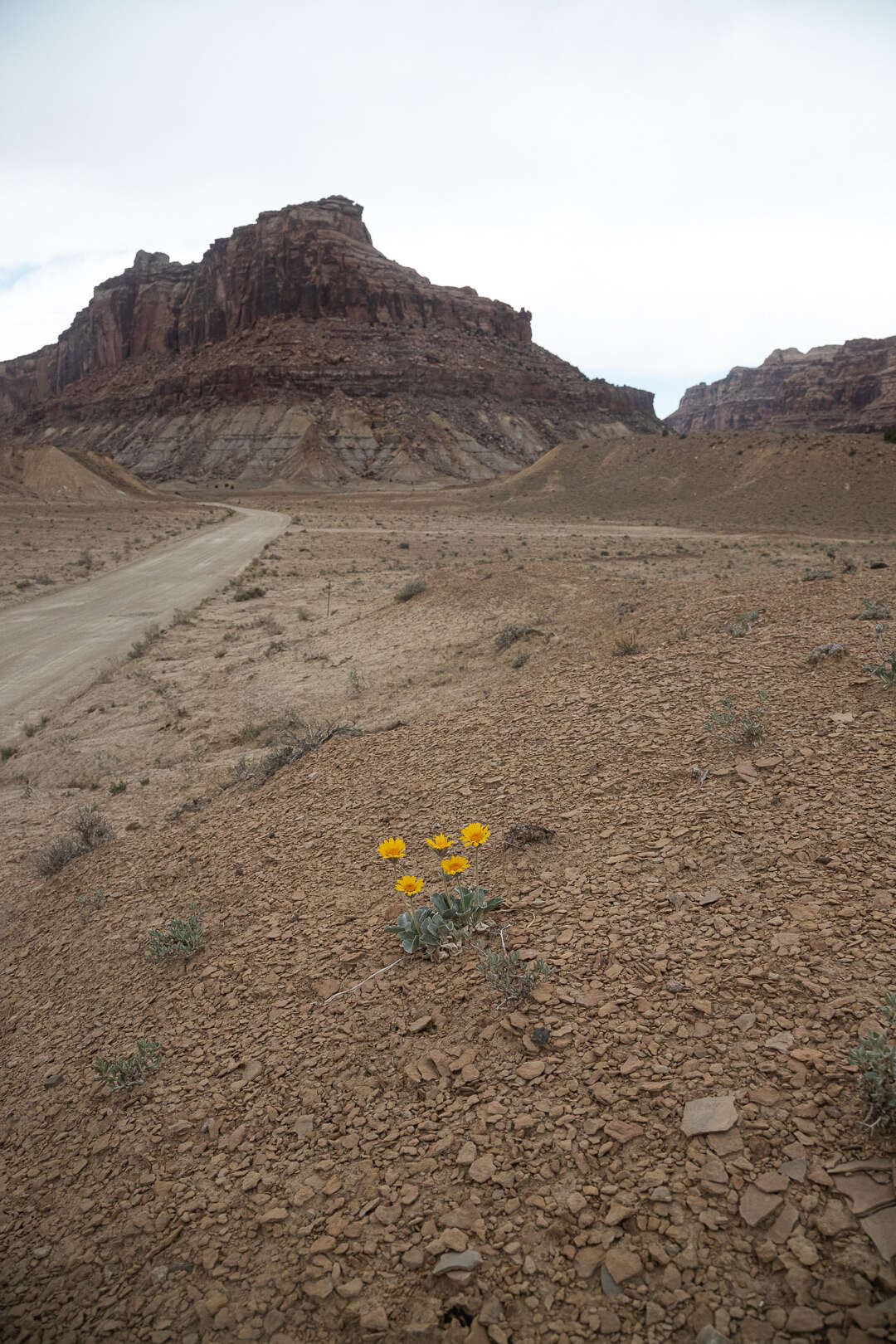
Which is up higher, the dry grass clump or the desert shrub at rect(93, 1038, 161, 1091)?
the desert shrub at rect(93, 1038, 161, 1091)

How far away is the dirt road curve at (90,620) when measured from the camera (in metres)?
12.5

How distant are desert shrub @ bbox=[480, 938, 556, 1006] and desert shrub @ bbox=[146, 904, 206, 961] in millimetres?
1824

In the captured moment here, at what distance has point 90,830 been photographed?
6.25 meters

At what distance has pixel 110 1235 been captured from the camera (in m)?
2.61

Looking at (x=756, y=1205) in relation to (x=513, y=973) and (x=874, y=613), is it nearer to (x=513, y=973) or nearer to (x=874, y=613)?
(x=513, y=973)

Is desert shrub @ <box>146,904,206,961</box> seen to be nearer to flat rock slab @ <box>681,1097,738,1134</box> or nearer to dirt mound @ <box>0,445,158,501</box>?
flat rock slab @ <box>681,1097,738,1134</box>

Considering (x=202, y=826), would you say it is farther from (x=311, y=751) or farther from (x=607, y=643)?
(x=607, y=643)

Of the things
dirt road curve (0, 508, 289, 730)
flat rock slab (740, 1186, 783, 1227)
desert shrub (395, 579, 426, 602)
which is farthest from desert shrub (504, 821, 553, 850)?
desert shrub (395, 579, 426, 602)

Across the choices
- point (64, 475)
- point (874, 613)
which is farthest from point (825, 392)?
point (874, 613)

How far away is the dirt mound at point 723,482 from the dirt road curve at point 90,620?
28383 mm

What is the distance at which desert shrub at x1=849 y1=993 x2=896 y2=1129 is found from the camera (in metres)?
2.22

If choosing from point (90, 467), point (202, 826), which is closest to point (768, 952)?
point (202, 826)

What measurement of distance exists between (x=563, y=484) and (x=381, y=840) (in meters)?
56.2

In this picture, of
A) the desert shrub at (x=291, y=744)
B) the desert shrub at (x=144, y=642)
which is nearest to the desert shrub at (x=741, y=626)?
the desert shrub at (x=291, y=744)
